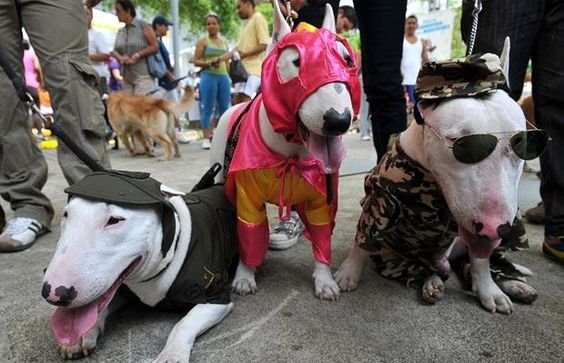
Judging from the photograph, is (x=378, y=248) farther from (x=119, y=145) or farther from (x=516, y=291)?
(x=119, y=145)

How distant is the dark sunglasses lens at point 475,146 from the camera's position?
3.39ft

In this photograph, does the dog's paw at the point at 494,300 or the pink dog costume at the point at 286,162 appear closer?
the pink dog costume at the point at 286,162

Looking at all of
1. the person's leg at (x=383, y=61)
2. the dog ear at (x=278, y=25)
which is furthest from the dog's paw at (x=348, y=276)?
the dog ear at (x=278, y=25)

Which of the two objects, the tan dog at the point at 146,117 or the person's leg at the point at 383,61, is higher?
the person's leg at the point at 383,61

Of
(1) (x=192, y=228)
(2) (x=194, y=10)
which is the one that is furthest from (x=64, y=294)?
(2) (x=194, y=10)

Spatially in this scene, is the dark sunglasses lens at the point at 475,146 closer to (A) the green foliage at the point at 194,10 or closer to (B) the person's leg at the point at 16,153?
(B) the person's leg at the point at 16,153

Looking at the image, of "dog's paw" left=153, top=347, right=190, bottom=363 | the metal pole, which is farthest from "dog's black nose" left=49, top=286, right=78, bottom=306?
the metal pole

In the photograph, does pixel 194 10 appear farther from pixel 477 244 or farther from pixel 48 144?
pixel 477 244

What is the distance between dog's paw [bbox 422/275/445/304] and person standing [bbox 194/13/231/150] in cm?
486

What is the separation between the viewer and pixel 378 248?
152cm

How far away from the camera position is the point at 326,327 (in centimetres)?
133

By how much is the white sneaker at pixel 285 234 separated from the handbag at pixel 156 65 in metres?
4.30

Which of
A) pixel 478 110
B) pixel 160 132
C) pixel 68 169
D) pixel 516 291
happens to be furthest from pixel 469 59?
pixel 160 132

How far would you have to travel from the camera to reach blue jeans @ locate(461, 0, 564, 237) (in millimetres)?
1683
